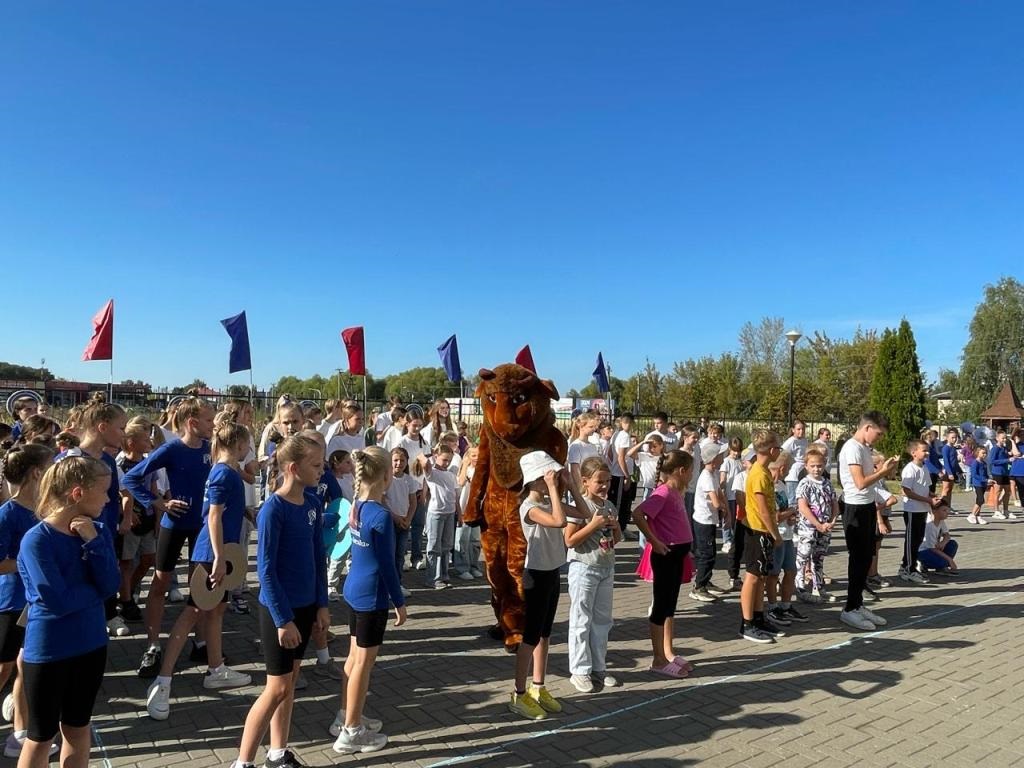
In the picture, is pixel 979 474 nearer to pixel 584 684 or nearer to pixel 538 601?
pixel 584 684

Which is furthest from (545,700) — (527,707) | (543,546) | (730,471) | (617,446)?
(617,446)

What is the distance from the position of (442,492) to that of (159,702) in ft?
12.6

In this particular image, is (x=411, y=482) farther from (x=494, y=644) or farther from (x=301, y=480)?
(x=301, y=480)

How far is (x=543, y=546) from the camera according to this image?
4438mm

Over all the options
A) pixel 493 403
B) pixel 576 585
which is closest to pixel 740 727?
pixel 576 585

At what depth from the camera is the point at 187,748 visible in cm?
380

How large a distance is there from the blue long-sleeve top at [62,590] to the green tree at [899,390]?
23.3 meters

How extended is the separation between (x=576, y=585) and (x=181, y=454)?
9.71 feet

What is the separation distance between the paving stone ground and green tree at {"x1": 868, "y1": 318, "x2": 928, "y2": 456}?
56.4 feet

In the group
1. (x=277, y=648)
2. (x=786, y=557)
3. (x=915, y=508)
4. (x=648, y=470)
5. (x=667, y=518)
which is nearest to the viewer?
(x=277, y=648)

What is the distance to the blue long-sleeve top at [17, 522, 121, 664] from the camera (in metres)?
2.86

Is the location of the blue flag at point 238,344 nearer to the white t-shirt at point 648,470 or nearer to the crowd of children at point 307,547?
the crowd of children at point 307,547

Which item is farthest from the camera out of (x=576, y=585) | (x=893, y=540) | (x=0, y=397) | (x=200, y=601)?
(x=0, y=397)

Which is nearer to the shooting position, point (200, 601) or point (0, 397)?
point (200, 601)
